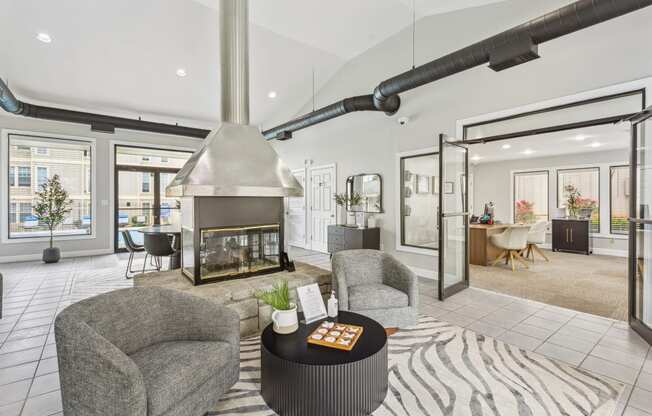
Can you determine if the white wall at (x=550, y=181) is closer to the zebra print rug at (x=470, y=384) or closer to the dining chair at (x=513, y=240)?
the dining chair at (x=513, y=240)

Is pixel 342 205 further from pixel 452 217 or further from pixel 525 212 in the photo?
pixel 525 212

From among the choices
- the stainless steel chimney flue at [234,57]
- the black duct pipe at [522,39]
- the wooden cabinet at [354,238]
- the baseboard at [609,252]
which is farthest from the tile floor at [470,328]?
the baseboard at [609,252]

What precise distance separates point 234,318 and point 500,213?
9.32m

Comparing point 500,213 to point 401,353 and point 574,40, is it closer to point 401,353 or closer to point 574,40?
point 574,40

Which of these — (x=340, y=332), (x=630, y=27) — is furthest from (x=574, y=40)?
(x=340, y=332)

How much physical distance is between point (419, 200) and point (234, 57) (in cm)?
372

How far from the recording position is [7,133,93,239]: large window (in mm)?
6309

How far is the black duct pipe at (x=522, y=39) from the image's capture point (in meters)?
2.47

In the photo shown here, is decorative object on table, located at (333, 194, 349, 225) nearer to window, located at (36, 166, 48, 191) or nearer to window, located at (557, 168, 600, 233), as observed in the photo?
window, located at (557, 168, 600, 233)

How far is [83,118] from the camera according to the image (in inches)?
233

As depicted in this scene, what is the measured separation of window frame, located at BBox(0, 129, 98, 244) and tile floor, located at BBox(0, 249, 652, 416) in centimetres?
186

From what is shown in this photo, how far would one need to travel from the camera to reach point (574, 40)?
346cm

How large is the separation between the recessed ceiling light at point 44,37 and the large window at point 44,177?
112 inches

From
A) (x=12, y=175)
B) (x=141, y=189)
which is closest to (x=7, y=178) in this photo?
(x=12, y=175)
